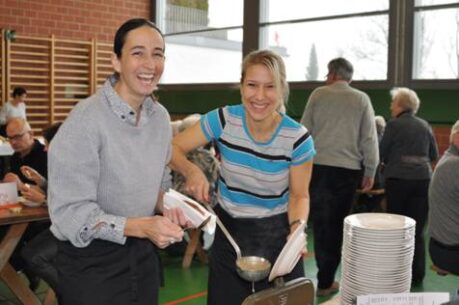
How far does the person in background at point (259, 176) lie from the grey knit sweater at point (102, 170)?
293 millimetres

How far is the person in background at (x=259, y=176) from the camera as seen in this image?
6.35 ft

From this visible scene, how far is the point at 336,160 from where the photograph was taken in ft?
12.4

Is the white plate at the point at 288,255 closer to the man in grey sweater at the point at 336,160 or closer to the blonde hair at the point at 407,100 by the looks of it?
the man in grey sweater at the point at 336,160

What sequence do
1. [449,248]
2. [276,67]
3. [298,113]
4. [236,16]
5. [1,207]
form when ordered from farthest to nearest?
[236,16] → [298,113] → [1,207] → [449,248] → [276,67]

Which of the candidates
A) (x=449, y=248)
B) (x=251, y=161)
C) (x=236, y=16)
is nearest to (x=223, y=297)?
(x=251, y=161)

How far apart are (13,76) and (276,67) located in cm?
727

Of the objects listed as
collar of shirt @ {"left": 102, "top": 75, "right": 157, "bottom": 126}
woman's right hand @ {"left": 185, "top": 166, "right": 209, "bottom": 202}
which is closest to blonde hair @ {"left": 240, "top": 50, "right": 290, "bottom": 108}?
woman's right hand @ {"left": 185, "top": 166, "right": 209, "bottom": 202}

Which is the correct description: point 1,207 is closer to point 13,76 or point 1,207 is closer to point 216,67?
point 13,76

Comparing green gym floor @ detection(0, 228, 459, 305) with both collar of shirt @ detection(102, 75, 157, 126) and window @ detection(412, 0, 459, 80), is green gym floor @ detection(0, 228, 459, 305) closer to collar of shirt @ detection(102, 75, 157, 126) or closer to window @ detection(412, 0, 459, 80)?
collar of shirt @ detection(102, 75, 157, 126)

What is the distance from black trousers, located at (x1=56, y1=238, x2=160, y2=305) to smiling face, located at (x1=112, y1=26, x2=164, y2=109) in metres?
0.45

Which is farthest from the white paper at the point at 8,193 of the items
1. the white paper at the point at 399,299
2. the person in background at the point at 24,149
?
the white paper at the point at 399,299

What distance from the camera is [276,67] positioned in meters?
1.93

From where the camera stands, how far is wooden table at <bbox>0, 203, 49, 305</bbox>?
3068 millimetres

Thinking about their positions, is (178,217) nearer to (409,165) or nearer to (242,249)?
(242,249)
